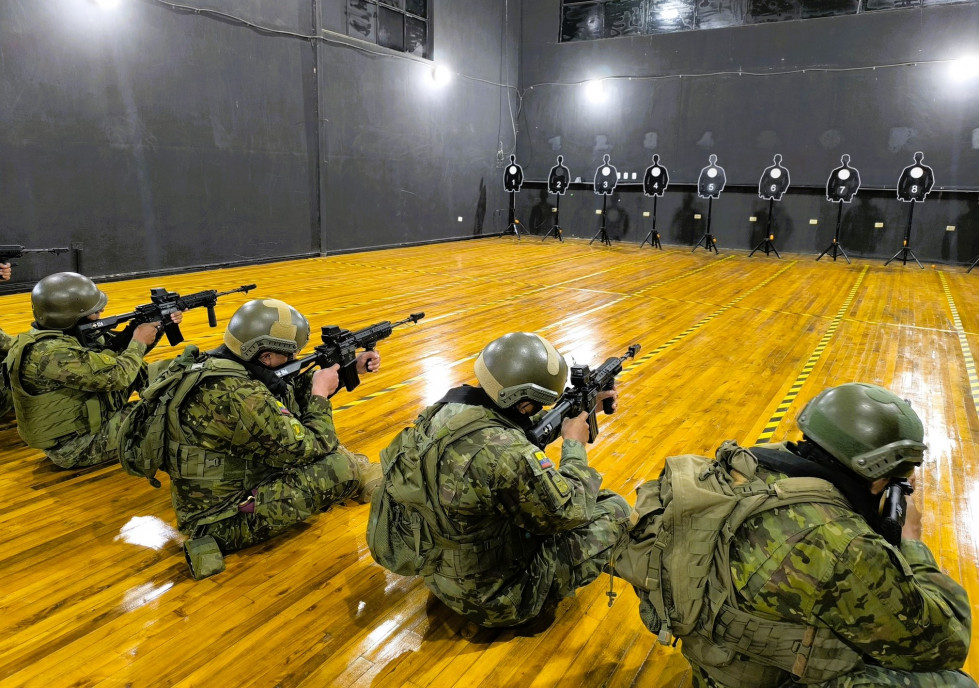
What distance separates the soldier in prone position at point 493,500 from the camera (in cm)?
184

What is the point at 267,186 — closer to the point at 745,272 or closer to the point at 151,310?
the point at 151,310

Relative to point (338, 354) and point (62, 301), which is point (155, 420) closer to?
point (338, 354)

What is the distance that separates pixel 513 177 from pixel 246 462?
13908 millimetres

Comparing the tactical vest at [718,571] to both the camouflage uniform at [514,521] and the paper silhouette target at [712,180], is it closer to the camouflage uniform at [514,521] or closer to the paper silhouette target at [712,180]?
the camouflage uniform at [514,521]

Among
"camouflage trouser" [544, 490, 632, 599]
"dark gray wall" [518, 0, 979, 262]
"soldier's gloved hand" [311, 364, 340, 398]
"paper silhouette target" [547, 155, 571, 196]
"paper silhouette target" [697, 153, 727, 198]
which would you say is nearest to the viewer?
"camouflage trouser" [544, 490, 632, 599]

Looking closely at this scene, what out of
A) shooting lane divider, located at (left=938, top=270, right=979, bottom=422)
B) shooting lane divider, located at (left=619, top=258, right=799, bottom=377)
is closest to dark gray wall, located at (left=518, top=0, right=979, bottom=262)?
shooting lane divider, located at (left=938, top=270, right=979, bottom=422)

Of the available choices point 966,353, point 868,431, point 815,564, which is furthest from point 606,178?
point 815,564

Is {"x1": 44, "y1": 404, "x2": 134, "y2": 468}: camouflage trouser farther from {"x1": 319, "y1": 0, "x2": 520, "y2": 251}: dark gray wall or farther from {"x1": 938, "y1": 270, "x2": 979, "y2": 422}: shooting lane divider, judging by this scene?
{"x1": 319, "y1": 0, "x2": 520, "y2": 251}: dark gray wall

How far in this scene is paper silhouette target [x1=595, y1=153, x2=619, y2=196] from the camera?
571 inches

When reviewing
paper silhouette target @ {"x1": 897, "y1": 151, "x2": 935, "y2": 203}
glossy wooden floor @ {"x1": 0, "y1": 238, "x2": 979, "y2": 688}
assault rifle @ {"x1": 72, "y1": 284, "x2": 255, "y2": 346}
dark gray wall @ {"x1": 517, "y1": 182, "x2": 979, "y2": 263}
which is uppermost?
paper silhouette target @ {"x1": 897, "y1": 151, "x2": 935, "y2": 203}

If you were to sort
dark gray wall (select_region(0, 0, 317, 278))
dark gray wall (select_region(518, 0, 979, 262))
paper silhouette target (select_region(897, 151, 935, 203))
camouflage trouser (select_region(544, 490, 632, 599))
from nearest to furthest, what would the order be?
camouflage trouser (select_region(544, 490, 632, 599))
dark gray wall (select_region(0, 0, 317, 278))
paper silhouette target (select_region(897, 151, 935, 203))
dark gray wall (select_region(518, 0, 979, 262))

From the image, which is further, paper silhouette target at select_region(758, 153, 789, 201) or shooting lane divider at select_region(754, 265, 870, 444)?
paper silhouette target at select_region(758, 153, 789, 201)

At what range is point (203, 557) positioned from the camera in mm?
2422

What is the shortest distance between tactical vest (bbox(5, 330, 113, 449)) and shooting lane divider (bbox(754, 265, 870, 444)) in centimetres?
375
